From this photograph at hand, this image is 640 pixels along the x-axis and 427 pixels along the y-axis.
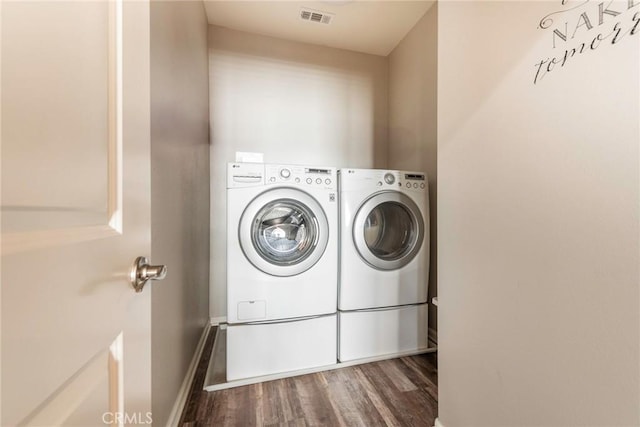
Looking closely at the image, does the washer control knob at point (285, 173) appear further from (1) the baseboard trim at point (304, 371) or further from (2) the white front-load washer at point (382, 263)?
(1) the baseboard trim at point (304, 371)

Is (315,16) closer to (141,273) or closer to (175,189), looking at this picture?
(175,189)

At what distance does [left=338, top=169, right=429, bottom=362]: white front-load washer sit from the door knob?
1.21 metres

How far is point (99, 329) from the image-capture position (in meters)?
0.40

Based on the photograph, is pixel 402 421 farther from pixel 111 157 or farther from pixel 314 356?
pixel 111 157

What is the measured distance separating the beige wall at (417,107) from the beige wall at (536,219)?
37.9 inches

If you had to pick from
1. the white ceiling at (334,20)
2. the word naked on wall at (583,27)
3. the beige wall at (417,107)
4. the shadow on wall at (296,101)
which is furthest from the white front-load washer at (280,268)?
the white ceiling at (334,20)

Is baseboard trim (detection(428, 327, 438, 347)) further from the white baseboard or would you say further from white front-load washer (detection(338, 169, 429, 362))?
the white baseboard

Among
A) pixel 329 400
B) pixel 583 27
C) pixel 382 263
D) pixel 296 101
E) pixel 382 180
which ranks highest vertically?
pixel 296 101

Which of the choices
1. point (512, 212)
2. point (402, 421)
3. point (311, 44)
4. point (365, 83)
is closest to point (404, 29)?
point (365, 83)

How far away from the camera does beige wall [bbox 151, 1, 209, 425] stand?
→ 944mm

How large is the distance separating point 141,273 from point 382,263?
1.43m

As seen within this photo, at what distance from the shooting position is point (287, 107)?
245 cm

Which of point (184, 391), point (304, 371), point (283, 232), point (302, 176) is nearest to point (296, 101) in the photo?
point (302, 176)

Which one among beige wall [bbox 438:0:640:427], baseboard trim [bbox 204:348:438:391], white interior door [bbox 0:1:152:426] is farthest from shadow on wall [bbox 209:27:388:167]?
white interior door [bbox 0:1:152:426]
